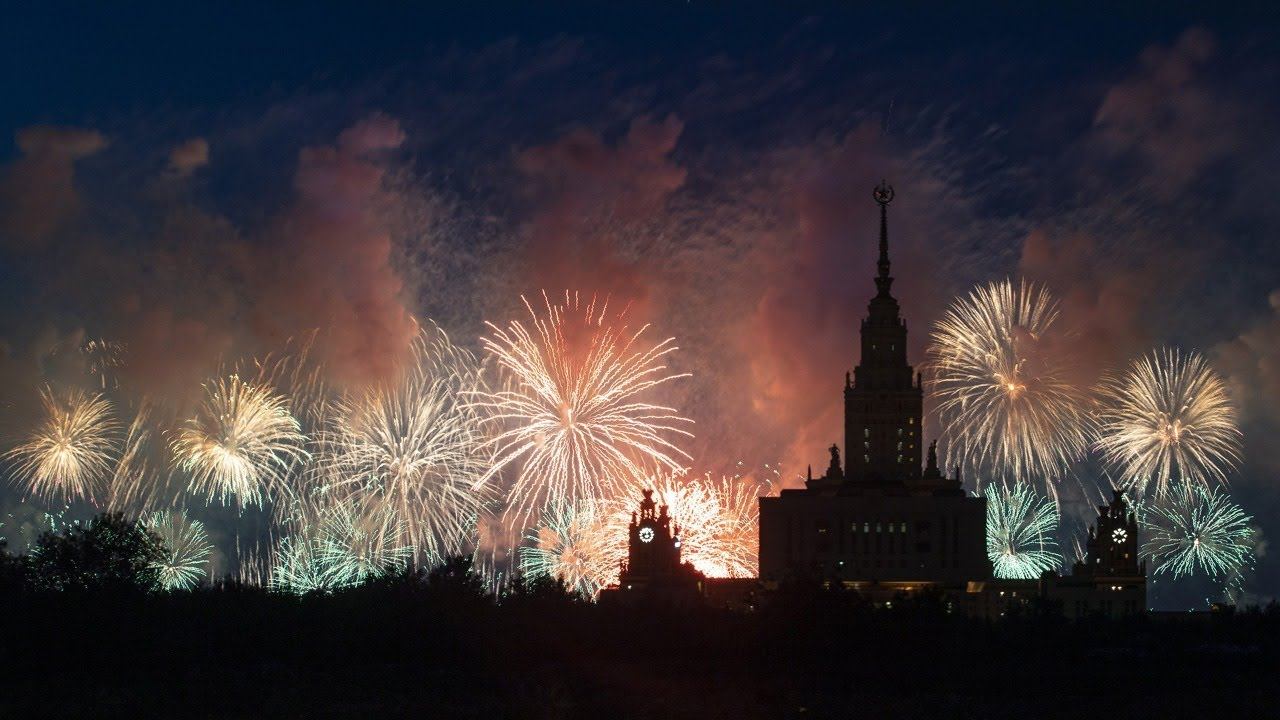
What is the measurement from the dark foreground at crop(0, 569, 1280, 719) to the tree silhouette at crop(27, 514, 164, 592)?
9.89 meters

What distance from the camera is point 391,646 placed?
466 ft

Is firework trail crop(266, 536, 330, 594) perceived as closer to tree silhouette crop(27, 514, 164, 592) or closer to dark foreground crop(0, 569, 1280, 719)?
tree silhouette crop(27, 514, 164, 592)

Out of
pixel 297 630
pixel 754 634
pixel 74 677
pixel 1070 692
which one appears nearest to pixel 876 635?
pixel 754 634

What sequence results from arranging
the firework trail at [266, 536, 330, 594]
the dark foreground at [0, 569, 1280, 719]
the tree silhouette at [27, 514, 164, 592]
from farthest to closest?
the firework trail at [266, 536, 330, 594]
the tree silhouette at [27, 514, 164, 592]
the dark foreground at [0, 569, 1280, 719]

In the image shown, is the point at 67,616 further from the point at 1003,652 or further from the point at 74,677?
the point at 1003,652

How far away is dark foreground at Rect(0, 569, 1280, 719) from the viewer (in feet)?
402

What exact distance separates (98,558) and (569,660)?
159 ft

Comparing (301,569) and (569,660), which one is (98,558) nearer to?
(301,569)

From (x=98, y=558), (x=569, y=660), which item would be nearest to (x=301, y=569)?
(x=98, y=558)

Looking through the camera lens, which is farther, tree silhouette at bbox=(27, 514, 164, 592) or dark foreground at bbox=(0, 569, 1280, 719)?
tree silhouette at bbox=(27, 514, 164, 592)

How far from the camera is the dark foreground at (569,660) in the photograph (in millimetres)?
122562

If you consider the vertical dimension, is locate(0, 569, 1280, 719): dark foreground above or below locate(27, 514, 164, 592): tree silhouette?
below

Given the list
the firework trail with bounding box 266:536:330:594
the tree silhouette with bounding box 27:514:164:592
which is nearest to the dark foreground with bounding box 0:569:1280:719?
the tree silhouette with bounding box 27:514:164:592

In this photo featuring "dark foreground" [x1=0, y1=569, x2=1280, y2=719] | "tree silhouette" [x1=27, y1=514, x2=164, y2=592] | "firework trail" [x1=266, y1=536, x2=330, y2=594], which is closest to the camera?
"dark foreground" [x1=0, y1=569, x2=1280, y2=719]
